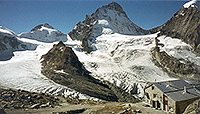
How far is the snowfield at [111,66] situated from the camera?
26442mm

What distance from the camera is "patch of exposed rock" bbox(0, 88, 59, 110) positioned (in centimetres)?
1767

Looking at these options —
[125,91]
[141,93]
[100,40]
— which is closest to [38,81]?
[125,91]

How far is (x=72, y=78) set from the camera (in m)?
30.8

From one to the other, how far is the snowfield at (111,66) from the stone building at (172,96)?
419 cm

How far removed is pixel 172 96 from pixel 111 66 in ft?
97.3

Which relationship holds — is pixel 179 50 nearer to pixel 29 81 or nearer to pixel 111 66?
pixel 111 66

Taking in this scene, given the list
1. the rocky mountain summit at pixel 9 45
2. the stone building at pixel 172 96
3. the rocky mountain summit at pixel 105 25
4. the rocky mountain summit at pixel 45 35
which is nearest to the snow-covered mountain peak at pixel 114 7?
the rocky mountain summit at pixel 105 25

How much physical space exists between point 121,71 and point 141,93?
10895 mm

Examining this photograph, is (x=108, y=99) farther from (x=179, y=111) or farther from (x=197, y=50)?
(x=197, y=50)

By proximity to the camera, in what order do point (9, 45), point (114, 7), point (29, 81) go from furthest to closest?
point (114, 7)
point (9, 45)
point (29, 81)

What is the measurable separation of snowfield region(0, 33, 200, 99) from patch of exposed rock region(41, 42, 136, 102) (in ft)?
5.61

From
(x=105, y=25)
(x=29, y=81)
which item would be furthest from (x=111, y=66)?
(x=105, y=25)

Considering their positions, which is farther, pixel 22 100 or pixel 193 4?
pixel 193 4

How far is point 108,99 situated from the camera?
26234 mm
